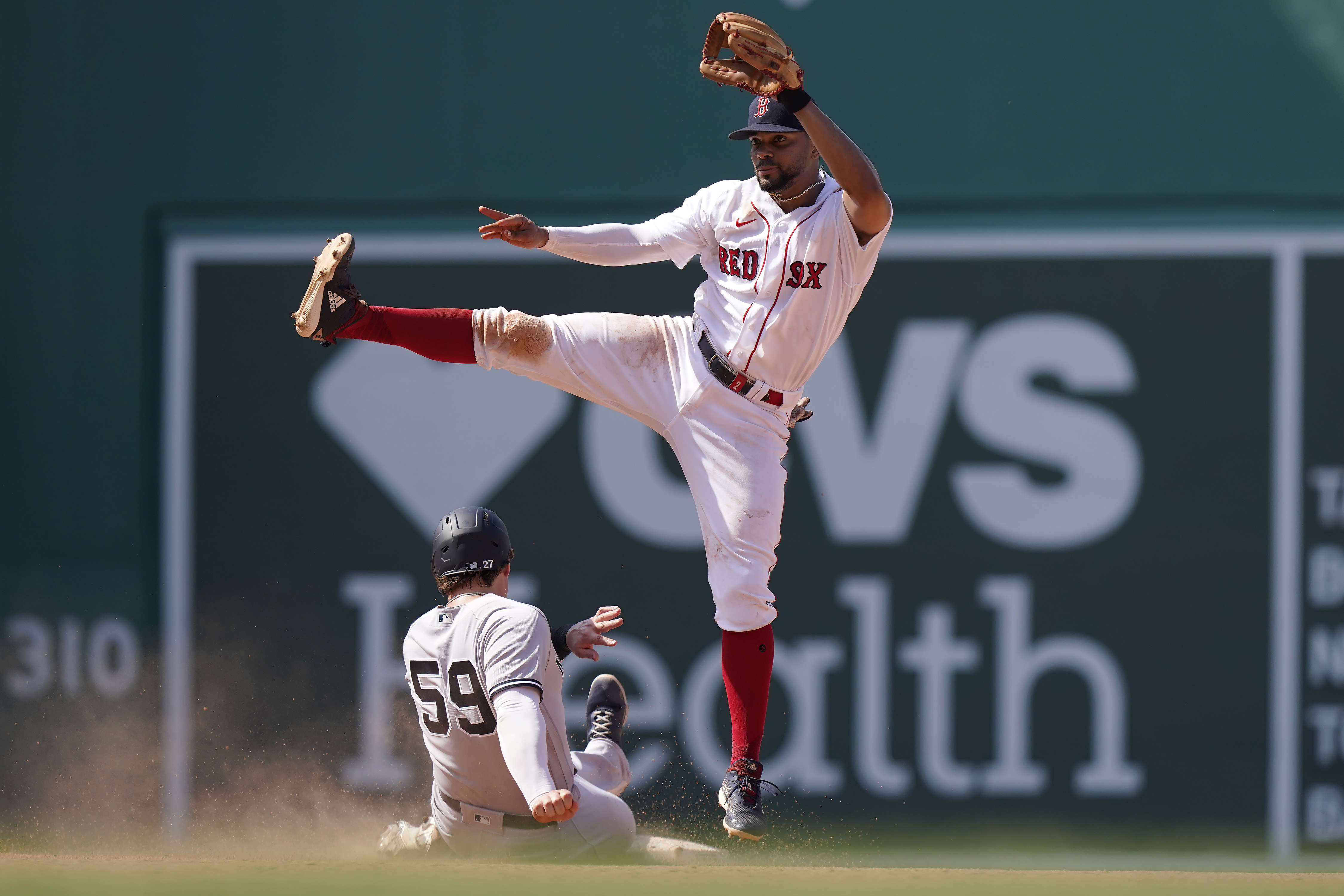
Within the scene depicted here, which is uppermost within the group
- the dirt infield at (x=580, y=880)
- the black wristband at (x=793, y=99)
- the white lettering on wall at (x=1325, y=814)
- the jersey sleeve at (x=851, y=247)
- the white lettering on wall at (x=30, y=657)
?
the black wristband at (x=793, y=99)

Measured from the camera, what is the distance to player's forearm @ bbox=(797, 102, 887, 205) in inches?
131

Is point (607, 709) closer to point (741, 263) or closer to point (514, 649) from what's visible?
point (514, 649)

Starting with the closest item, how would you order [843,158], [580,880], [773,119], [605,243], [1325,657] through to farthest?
1. [580,880]
2. [843,158]
3. [773,119]
4. [605,243]
5. [1325,657]

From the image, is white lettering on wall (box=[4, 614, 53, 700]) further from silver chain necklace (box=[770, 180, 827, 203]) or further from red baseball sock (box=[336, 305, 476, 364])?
silver chain necklace (box=[770, 180, 827, 203])

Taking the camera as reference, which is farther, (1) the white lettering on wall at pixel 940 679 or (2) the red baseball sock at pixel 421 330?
(1) the white lettering on wall at pixel 940 679

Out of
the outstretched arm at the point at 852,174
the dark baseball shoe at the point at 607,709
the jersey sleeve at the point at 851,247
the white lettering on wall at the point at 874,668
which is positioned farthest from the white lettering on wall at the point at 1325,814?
the outstretched arm at the point at 852,174

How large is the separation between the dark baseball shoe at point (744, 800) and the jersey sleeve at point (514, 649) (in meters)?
0.56

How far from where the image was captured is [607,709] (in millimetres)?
4938

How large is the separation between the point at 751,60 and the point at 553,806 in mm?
1839

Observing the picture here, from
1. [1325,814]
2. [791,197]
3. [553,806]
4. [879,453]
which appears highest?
[791,197]

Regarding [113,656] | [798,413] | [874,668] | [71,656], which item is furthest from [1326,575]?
[71,656]

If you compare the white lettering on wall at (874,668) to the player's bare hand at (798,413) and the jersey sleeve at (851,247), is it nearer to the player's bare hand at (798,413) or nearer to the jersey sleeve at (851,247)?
the player's bare hand at (798,413)

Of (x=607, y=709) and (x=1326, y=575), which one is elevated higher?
(x=1326, y=575)

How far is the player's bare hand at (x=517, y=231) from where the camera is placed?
3.73m
